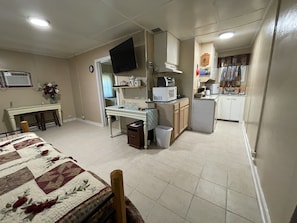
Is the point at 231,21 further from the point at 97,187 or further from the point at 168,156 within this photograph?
the point at 97,187

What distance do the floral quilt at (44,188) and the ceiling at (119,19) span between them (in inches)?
81.1

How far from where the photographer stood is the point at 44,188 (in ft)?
2.78

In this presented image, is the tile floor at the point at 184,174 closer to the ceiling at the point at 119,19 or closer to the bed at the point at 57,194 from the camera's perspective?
the bed at the point at 57,194

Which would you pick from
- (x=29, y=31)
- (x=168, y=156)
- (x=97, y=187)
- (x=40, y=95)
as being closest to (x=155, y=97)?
(x=168, y=156)

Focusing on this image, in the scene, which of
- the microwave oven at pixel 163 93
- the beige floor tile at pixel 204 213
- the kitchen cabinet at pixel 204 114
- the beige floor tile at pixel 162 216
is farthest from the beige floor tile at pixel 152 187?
the kitchen cabinet at pixel 204 114

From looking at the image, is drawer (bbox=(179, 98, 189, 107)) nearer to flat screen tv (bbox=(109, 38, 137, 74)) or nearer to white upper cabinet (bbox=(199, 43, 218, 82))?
white upper cabinet (bbox=(199, 43, 218, 82))

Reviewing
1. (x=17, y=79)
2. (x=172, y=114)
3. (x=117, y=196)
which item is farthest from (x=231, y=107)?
(x=17, y=79)

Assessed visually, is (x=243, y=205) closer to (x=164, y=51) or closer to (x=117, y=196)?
(x=117, y=196)

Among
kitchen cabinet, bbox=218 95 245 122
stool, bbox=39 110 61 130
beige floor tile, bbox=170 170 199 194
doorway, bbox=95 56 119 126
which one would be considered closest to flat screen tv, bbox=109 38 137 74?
doorway, bbox=95 56 119 126

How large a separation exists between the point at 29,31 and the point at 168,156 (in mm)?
3812

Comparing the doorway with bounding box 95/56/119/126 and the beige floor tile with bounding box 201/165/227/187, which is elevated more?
the doorway with bounding box 95/56/119/126

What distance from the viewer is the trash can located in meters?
2.59

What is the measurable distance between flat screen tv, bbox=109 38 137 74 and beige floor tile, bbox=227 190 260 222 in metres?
2.68

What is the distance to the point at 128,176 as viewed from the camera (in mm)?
1882
